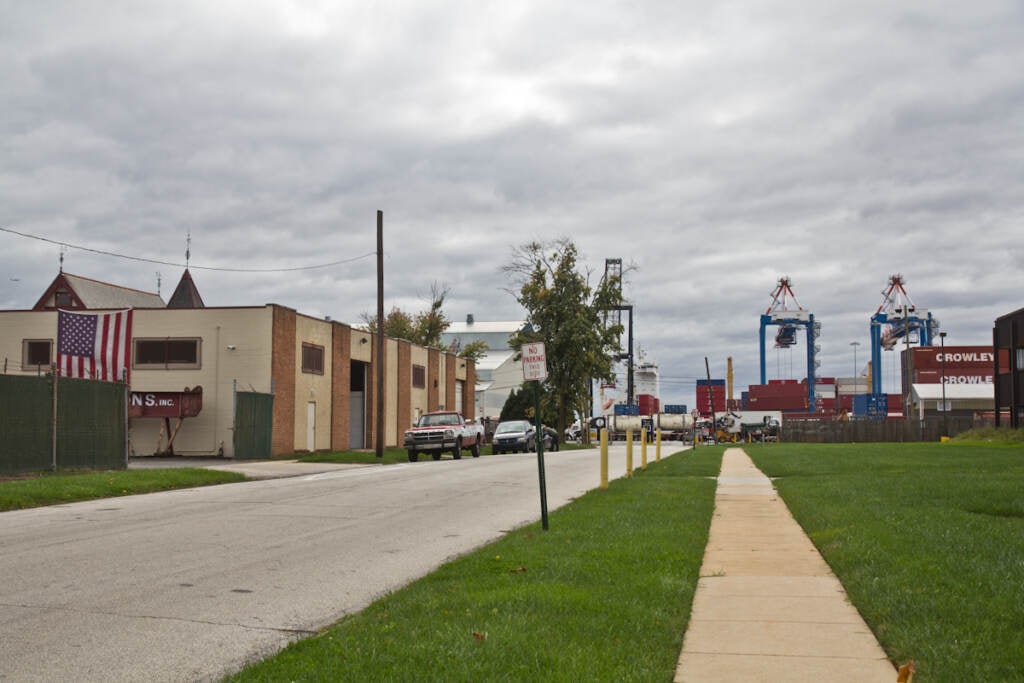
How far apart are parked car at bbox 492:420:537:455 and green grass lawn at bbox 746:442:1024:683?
2580 cm

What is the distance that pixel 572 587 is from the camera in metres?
8.39

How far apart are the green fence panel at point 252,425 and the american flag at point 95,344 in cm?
694

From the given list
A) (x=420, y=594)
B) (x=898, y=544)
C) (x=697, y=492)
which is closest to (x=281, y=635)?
(x=420, y=594)

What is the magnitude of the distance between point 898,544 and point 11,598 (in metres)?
8.60

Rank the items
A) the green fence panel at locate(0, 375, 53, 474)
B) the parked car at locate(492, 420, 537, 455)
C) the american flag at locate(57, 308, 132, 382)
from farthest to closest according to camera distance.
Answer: the parked car at locate(492, 420, 537, 455), the american flag at locate(57, 308, 132, 382), the green fence panel at locate(0, 375, 53, 474)

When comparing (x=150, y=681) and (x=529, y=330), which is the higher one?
(x=529, y=330)

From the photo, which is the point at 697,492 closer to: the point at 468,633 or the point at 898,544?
the point at 898,544

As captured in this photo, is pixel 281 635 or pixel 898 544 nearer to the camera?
pixel 281 635

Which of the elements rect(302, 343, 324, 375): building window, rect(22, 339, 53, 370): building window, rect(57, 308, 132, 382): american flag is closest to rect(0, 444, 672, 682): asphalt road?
rect(57, 308, 132, 382): american flag

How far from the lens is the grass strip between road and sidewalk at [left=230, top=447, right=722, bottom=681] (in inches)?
231

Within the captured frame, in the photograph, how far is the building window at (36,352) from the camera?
40.1 m

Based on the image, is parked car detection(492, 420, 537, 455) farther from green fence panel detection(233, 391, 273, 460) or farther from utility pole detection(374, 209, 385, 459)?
green fence panel detection(233, 391, 273, 460)

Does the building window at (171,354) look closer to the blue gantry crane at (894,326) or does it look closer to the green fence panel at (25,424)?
the green fence panel at (25,424)

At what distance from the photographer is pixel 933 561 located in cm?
944
